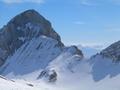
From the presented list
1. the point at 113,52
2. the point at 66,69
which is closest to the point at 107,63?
the point at 113,52

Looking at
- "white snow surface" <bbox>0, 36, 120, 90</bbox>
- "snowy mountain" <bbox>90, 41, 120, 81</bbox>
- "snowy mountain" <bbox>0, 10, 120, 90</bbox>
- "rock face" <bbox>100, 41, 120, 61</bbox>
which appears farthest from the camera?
"rock face" <bbox>100, 41, 120, 61</bbox>

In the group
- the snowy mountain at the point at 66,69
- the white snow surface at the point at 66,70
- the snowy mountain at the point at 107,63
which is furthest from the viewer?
the snowy mountain at the point at 107,63

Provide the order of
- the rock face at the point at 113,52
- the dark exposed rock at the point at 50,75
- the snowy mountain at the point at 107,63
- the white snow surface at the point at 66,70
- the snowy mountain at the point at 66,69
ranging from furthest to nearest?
the rock face at the point at 113,52
the dark exposed rock at the point at 50,75
the snowy mountain at the point at 107,63
the snowy mountain at the point at 66,69
the white snow surface at the point at 66,70

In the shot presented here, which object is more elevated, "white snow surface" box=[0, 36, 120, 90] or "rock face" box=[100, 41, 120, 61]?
"rock face" box=[100, 41, 120, 61]

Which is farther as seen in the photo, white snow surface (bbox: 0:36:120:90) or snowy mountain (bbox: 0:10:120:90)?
snowy mountain (bbox: 0:10:120:90)

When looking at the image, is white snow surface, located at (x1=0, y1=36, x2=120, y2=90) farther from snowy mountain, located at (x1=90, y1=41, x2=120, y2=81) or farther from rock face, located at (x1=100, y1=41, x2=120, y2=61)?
rock face, located at (x1=100, y1=41, x2=120, y2=61)

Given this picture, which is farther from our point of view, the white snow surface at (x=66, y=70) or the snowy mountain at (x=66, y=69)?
the snowy mountain at (x=66, y=69)

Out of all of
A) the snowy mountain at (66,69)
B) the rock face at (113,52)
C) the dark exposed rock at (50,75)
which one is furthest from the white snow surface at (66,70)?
the dark exposed rock at (50,75)

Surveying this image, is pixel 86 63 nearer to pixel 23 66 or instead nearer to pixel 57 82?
pixel 57 82

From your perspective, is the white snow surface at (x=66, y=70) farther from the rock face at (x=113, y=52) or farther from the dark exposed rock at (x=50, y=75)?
the dark exposed rock at (x=50, y=75)

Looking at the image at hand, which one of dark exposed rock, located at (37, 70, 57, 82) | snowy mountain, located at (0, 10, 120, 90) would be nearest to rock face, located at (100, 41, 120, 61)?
snowy mountain, located at (0, 10, 120, 90)

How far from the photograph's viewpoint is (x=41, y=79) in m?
168

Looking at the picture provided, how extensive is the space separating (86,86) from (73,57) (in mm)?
26393

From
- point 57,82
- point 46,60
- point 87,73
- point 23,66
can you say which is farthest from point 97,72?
point 23,66
